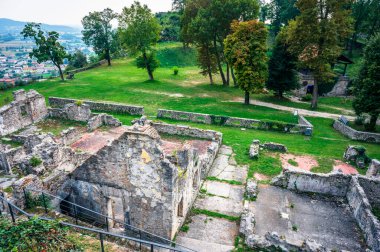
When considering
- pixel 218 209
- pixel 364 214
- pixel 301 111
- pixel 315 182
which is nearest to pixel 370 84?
pixel 301 111

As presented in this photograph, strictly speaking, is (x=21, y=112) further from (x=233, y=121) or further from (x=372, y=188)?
(x=372, y=188)

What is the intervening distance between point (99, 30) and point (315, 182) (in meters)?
50.9

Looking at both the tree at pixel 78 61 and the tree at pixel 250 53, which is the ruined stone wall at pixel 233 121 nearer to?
the tree at pixel 250 53

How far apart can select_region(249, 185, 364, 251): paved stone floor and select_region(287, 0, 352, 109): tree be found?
20.3m

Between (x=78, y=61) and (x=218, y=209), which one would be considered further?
(x=78, y=61)

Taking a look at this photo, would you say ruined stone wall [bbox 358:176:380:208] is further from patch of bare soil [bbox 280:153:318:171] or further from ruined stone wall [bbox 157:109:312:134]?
ruined stone wall [bbox 157:109:312:134]

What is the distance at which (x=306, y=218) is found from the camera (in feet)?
48.2

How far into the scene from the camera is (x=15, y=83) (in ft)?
132

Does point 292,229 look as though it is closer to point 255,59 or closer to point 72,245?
point 72,245

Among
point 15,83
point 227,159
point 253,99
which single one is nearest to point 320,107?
point 253,99

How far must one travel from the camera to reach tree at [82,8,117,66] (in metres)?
53.8

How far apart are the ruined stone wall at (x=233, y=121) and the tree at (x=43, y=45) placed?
2291 centimetres

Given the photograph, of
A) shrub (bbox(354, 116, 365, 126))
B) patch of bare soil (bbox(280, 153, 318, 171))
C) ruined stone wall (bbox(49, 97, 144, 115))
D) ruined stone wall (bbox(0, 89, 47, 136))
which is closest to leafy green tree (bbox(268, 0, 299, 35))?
shrub (bbox(354, 116, 365, 126))

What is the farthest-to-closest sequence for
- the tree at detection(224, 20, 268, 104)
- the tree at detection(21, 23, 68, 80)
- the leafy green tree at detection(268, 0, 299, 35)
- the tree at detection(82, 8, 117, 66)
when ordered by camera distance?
the leafy green tree at detection(268, 0, 299, 35)
the tree at detection(82, 8, 117, 66)
the tree at detection(21, 23, 68, 80)
the tree at detection(224, 20, 268, 104)
